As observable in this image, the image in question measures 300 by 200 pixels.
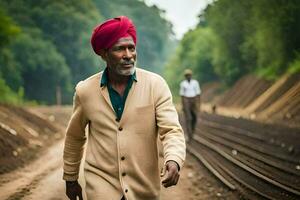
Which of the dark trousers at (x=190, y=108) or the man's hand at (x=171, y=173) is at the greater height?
the man's hand at (x=171, y=173)

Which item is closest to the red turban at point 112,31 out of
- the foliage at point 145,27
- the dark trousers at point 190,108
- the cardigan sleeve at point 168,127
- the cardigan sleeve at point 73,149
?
the cardigan sleeve at point 168,127

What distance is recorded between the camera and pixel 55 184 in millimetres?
10070

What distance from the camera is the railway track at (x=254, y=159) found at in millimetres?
9312

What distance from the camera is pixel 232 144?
16.2 meters

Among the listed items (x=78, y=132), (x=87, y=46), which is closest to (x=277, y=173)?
(x=78, y=132)

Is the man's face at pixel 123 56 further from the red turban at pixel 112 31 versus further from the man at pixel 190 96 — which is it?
the man at pixel 190 96

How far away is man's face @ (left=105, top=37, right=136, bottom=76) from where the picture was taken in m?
3.62

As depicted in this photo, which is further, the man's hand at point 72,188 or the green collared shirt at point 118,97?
the man's hand at point 72,188

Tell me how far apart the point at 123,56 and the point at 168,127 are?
0.59 metres

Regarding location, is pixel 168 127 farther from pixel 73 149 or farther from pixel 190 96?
pixel 190 96

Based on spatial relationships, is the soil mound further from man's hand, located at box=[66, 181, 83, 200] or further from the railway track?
man's hand, located at box=[66, 181, 83, 200]

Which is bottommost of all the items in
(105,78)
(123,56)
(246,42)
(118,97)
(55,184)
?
(55,184)

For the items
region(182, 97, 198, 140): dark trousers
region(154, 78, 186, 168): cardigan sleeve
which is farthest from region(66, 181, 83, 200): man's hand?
region(182, 97, 198, 140): dark trousers

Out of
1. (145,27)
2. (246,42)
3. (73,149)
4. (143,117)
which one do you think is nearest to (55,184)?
(73,149)
